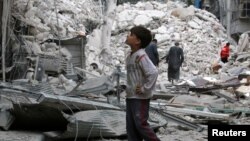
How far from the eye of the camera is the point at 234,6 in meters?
28.6

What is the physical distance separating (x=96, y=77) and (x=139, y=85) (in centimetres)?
588

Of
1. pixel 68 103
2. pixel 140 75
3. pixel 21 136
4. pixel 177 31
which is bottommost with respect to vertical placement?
pixel 21 136

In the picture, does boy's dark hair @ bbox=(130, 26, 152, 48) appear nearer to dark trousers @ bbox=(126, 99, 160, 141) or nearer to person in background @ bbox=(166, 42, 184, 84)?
dark trousers @ bbox=(126, 99, 160, 141)

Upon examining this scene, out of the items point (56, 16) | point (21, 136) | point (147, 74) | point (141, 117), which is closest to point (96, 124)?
point (21, 136)

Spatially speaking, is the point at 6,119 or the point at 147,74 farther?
the point at 6,119

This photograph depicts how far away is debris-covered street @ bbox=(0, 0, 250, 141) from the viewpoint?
593 centimetres

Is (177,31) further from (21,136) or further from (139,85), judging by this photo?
(139,85)

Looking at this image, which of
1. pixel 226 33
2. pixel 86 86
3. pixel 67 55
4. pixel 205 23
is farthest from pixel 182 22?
pixel 86 86

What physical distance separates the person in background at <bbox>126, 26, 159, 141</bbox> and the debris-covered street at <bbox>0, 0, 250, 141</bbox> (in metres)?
1.11

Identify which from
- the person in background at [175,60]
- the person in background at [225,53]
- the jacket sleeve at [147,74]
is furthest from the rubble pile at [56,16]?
the jacket sleeve at [147,74]

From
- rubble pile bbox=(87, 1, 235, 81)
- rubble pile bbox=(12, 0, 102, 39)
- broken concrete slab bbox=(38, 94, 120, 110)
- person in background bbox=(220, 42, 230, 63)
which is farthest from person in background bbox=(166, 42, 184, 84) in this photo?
broken concrete slab bbox=(38, 94, 120, 110)

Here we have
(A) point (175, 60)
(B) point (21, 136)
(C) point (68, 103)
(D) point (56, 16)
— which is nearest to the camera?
(B) point (21, 136)

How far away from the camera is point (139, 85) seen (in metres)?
4.54

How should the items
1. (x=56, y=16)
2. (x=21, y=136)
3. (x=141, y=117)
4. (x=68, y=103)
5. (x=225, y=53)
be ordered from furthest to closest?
(x=225, y=53)
(x=56, y=16)
(x=68, y=103)
(x=21, y=136)
(x=141, y=117)
